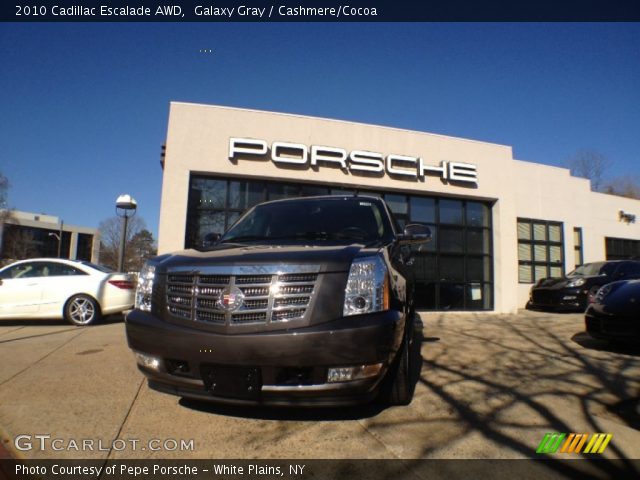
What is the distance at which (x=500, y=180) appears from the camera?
1170 centimetres

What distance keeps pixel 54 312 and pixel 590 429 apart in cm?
842

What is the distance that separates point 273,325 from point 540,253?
14.2 meters

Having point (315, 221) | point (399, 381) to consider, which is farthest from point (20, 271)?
point (399, 381)

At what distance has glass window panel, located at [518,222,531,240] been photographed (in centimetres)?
1322

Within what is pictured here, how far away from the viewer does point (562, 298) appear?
10.1m

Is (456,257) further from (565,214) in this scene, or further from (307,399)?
(307,399)

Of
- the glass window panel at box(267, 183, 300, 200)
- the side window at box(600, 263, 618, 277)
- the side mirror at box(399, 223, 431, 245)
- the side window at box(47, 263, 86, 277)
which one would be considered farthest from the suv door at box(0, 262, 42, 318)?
the side window at box(600, 263, 618, 277)

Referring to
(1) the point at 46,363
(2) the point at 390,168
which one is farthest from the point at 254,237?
(2) the point at 390,168

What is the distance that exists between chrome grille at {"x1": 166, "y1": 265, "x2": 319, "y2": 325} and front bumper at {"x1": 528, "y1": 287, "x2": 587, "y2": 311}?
1050 cm

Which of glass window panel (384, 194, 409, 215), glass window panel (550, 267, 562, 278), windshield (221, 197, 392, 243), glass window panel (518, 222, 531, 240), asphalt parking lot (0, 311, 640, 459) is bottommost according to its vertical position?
asphalt parking lot (0, 311, 640, 459)

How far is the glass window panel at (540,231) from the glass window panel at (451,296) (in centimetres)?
445

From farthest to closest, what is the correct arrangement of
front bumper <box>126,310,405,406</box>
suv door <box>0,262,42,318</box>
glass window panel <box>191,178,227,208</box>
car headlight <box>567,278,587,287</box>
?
car headlight <box>567,278,587,287</box> < glass window panel <box>191,178,227,208</box> < suv door <box>0,262,42,318</box> < front bumper <box>126,310,405,406</box>

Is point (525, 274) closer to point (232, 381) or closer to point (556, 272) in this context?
point (556, 272)

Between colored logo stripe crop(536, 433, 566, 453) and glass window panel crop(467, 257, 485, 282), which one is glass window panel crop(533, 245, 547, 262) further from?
colored logo stripe crop(536, 433, 566, 453)
